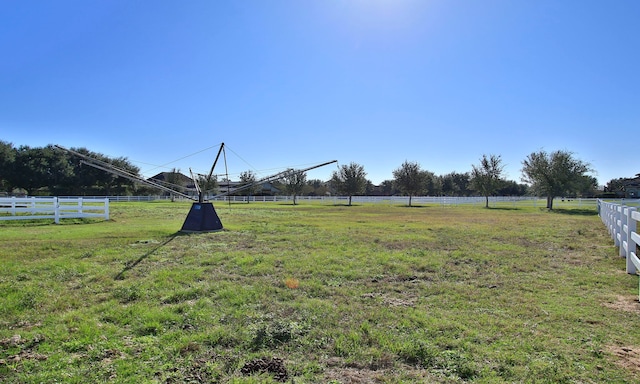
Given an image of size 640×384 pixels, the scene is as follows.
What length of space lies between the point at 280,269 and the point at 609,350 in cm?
549

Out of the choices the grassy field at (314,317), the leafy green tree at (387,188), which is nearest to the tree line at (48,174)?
the grassy field at (314,317)

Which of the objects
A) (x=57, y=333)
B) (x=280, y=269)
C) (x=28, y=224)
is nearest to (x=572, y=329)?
(x=280, y=269)

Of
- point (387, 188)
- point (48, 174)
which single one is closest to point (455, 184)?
point (387, 188)

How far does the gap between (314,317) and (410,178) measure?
47668 mm

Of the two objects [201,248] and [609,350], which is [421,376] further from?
[201,248]

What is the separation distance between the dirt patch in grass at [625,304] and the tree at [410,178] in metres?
45.8

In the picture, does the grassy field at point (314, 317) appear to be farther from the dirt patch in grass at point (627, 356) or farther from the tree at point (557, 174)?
the tree at point (557, 174)

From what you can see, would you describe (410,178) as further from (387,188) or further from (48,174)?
(387,188)

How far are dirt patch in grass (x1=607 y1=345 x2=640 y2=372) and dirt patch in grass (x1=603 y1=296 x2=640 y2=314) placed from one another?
1.56m

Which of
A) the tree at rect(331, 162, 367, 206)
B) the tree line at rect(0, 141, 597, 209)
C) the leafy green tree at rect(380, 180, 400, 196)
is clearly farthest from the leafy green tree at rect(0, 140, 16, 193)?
the leafy green tree at rect(380, 180, 400, 196)

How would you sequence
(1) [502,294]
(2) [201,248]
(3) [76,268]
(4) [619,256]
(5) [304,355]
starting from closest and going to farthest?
(5) [304,355]
(1) [502,294]
(3) [76,268]
(4) [619,256]
(2) [201,248]

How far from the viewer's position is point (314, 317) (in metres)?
4.73

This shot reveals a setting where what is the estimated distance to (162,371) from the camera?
10.7 ft

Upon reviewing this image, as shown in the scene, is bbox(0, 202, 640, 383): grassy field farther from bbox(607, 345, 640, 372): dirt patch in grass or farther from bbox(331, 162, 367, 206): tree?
bbox(331, 162, 367, 206): tree
